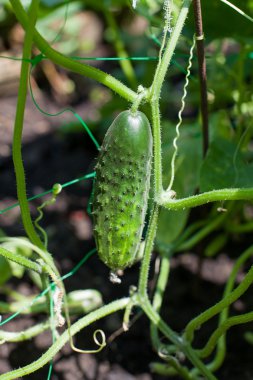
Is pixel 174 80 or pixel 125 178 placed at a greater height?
pixel 174 80

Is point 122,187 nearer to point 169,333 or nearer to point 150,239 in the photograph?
point 150,239

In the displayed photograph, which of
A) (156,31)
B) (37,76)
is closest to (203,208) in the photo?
(156,31)

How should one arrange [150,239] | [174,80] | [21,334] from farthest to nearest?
[174,80] < [21,334] < [150,239]

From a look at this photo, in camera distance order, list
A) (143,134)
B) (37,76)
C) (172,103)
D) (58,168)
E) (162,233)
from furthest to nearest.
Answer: (37,76) → (172,103) → (58,168) → (162,233) → (143,134)

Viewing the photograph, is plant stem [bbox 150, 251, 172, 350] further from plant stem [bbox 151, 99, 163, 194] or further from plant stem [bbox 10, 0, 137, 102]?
plant stem [bbox 10, 0, 137, 102]

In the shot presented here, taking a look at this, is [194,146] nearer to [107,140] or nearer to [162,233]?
[162,233]

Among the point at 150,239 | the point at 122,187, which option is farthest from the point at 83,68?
the point at 150,239
